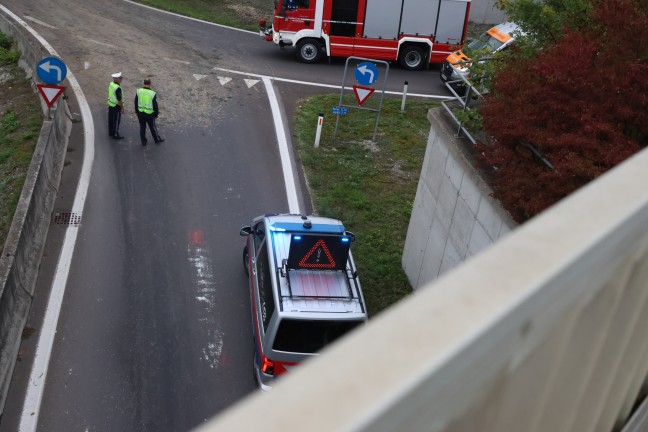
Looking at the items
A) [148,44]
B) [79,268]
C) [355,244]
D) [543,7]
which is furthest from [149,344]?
[148,44]

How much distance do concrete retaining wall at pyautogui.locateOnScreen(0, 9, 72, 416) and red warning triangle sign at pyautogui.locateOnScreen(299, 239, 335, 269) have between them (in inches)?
157

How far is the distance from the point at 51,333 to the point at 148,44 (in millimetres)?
13022

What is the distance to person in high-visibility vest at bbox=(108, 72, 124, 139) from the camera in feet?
49.2

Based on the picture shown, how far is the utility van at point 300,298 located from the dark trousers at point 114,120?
6.55 m

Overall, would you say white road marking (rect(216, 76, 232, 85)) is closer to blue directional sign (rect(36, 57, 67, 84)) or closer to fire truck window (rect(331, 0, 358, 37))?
fire truck window (rect(331, 0, 358, 37))

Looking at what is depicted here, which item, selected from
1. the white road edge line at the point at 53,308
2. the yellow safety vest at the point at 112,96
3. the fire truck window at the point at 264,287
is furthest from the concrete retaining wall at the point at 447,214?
the yellow safety vest at the point at 112,96

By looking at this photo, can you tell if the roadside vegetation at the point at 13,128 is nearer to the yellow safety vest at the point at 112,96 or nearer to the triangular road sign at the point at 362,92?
the yellow safety vest at the point at 112,96

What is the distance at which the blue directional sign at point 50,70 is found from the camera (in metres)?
13.6

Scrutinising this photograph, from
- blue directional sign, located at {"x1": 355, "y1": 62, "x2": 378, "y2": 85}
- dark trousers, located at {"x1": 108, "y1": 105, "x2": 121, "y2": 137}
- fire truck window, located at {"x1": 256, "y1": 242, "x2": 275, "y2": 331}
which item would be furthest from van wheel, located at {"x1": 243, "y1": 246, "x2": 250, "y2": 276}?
blue directional sign, located at {"x1": 355, "y1": 62, "x2": 378, "y2": 85}

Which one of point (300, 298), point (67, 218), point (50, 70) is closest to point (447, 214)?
point (300, 298)

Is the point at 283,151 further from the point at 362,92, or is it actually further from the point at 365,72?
the point at 365,72

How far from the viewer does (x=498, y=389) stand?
1540 mm

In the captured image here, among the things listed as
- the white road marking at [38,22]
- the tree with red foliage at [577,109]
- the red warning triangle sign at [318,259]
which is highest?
the tree with red foliage at [577,109]

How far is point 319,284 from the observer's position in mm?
9211
